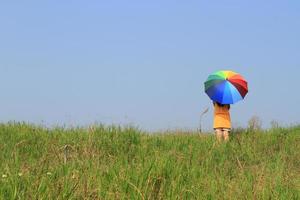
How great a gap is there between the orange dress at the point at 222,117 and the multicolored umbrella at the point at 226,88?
0.29m

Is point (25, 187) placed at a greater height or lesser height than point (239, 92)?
lesser

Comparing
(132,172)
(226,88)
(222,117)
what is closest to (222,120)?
(222,117)

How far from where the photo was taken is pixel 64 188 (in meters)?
4.47

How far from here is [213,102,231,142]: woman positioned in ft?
39.2

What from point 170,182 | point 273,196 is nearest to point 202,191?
point 170,182

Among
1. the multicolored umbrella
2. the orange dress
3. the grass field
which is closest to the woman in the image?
the orange dress

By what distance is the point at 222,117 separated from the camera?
12.0 meters

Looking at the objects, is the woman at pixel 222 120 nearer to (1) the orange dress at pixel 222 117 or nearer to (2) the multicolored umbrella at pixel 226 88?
(1) the orange dress at pixel 222 117

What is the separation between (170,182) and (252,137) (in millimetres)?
6670

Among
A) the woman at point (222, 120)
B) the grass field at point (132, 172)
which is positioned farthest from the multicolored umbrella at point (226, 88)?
the grass field at point (132, 172)

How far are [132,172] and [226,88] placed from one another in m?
6.68

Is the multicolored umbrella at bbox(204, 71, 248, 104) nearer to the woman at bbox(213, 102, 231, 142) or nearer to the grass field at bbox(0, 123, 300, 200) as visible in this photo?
the woman at bbox(213, 102, 231, 142)

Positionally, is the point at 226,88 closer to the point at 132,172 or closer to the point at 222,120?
the point at 222,120

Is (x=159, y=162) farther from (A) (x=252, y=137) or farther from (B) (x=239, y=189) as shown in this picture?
(A) (x=252, y=137)
